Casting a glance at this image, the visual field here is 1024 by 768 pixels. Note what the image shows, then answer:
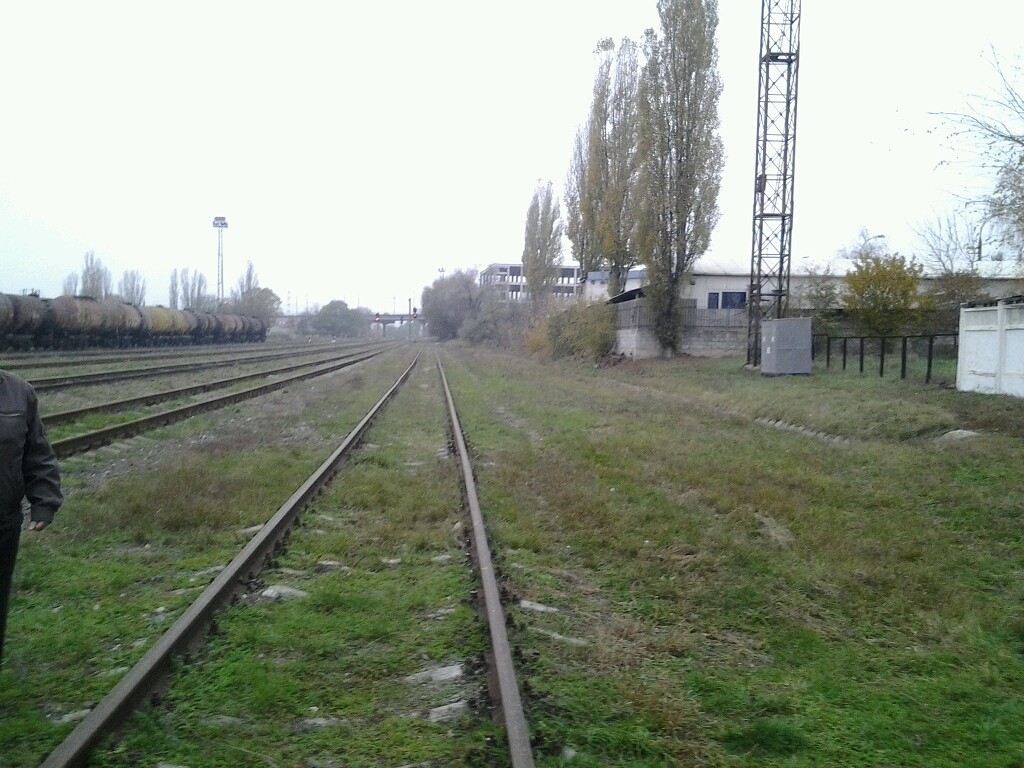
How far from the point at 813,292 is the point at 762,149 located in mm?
7496

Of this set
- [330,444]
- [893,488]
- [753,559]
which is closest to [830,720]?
Answer: [753,559]

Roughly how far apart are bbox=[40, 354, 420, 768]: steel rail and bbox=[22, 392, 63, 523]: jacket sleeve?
861 millimetres

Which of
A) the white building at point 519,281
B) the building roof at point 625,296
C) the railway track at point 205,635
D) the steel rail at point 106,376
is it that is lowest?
the railway track at point 205,635

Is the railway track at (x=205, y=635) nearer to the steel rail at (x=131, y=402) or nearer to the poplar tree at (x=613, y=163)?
the steel rail at (x=131, y=402)

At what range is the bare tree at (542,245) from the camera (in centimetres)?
5994

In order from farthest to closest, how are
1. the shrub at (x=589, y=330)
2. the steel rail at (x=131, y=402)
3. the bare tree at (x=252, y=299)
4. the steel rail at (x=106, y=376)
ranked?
→ the bare tree at (x=252, y=299) → the shrub at (x=589, y=330) → the steel rail at (x=106, y=376) → the steel rail at (x=131, y=402)

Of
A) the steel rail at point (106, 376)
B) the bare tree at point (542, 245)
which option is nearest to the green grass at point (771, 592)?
the steel rail at point (106, 376)

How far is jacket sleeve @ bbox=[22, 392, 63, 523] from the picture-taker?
388cm

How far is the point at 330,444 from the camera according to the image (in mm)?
13258

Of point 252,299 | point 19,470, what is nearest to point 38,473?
point 19,470

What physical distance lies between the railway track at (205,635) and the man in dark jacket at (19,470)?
0.66m

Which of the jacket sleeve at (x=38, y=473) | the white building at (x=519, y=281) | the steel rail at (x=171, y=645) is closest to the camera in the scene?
the steel rail at (x=171, y=645)

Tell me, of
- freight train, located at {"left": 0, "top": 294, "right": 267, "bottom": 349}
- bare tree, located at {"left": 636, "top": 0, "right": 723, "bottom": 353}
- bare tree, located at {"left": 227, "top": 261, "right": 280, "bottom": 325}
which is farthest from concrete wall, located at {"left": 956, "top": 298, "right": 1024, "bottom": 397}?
bare tree, located at {"left": 227, "top": 261, "right": 280, "bottom": 325}

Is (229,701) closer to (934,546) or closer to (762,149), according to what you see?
(934,546)
